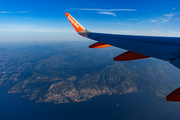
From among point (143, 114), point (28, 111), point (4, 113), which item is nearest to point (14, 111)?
point (4, 113)

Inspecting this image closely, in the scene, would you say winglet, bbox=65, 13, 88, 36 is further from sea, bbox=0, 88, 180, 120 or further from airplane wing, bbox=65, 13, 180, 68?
sea, bbox=0, 88, 180, 120

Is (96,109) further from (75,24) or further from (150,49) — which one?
(150,49)

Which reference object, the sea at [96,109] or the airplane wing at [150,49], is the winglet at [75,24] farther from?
the sea at [96,109]

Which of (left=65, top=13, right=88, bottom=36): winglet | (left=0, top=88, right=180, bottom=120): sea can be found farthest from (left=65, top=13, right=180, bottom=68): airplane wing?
(left=0, top=88, right=180, bottom=120): sea

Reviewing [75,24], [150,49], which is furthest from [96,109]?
[150,49]

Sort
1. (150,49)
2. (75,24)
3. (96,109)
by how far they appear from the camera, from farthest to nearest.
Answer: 1. (96,109)
2. (75,24)
3. (150,49)

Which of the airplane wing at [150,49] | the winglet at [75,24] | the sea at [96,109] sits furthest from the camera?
the sea at [96,109]

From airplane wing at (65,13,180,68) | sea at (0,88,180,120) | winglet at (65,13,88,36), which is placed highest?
winglet at (65,13,88,36)

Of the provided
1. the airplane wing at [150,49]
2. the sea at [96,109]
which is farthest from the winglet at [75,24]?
the sea at [96,109]

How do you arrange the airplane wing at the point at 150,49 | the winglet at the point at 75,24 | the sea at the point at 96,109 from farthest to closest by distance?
the sea at the point at 96,109, the winglet at the point at 75,24, the airplane wing at the point at 150,49

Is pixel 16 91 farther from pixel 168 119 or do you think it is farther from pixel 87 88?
pixel 168 119
